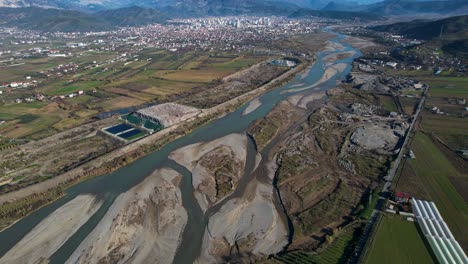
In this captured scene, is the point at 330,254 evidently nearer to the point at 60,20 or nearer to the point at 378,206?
the point at 378,206

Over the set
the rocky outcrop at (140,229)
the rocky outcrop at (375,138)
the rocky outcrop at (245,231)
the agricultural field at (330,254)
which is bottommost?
the rocky outcrop at (140,229)

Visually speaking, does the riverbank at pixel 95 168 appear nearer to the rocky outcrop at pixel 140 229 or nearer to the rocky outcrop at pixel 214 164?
the rocky outcrop at pixel 214 164

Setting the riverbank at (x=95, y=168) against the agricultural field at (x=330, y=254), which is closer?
the agricultural field at (x=330, y=254)

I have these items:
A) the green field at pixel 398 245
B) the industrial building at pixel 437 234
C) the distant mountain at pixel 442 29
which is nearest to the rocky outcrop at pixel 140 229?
the green field at pixel 398 245

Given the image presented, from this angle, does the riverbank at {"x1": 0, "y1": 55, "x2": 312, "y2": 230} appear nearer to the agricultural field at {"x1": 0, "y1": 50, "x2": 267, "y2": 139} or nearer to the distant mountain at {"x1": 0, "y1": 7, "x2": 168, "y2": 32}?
the agricultural field at {"x1": 0, "y1": 50, "x2": 267, "y2": 139}

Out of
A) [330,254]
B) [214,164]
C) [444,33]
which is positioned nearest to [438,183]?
[330,254]

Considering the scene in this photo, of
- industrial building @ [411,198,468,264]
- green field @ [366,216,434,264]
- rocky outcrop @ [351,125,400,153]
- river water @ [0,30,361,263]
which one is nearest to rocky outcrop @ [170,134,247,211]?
river water @ [0,30,361,263]

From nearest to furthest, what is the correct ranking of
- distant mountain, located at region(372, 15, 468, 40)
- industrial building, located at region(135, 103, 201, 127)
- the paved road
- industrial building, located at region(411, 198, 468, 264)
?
industrial building, located at region(411, 198, 468, 264)
the paved road
industrial building, located at region(135, 103, 201, 127)
distant mountain, located at region(372, 15, 468, 40)

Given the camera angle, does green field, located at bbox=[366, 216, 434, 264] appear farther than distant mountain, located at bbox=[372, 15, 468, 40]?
No

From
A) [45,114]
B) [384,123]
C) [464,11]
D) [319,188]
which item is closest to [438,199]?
[319,188]
